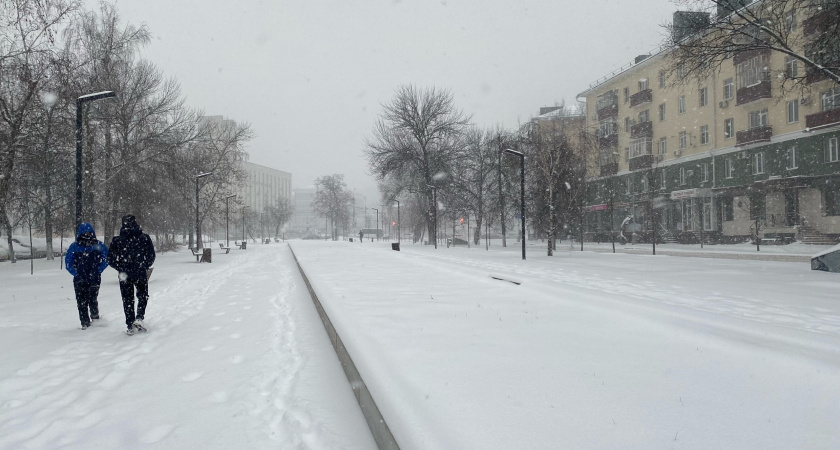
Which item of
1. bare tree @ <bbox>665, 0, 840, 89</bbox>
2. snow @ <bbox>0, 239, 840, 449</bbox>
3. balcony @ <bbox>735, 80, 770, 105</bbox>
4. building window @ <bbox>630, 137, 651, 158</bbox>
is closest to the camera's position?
snow @ <bbox>0, 239, 840, 449</bbox>

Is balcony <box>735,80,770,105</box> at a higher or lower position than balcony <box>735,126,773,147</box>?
higher

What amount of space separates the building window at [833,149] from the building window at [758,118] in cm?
419

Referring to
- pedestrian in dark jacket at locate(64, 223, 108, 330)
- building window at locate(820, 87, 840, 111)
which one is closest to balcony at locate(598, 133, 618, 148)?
building window at locate(820, 87, 840, 111)

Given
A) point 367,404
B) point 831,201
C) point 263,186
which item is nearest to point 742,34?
point 367,404

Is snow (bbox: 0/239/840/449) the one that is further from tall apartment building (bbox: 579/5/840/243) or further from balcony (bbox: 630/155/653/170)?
balcony (bbox: 630/155/653/170)

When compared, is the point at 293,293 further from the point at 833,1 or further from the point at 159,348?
the point at 833,1

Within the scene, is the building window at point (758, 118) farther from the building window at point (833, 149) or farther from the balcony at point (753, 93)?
the building window at point (833, 149)

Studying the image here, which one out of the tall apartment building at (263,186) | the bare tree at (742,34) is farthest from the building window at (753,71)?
the tall apartment building at (263,186)

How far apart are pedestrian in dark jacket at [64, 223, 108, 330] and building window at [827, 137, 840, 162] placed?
33.5 metres

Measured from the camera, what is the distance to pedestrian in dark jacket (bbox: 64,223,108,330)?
22.7 ft

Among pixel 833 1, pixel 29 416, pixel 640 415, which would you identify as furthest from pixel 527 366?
pixel 833 1

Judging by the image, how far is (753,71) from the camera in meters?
30.8

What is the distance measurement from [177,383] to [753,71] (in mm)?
37212

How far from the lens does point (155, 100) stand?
→ 25.9 metres
